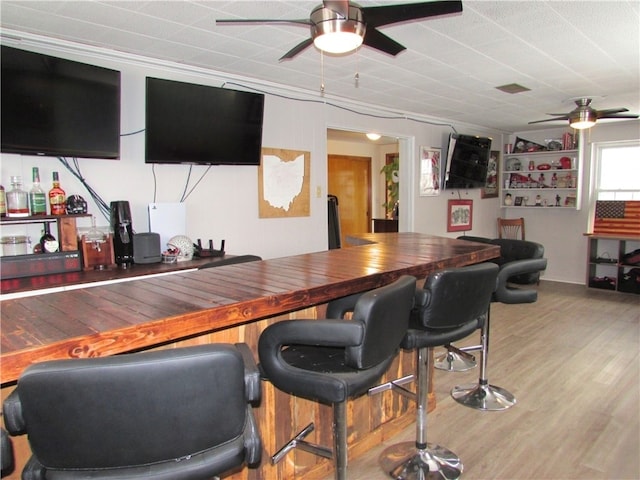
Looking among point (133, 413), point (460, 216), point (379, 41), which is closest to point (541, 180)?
point (460, 216)

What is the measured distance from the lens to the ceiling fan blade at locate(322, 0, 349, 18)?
1.84 m

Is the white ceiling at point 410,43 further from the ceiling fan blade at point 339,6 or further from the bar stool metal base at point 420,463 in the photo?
the bar stool metal base at point 420,463

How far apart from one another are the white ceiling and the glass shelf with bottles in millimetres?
2188

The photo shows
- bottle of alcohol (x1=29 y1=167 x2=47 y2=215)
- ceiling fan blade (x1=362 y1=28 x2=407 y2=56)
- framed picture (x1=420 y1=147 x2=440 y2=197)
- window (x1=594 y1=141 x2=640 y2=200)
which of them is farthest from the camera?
window (x1=594 y1=141 x2=640 y2=200)

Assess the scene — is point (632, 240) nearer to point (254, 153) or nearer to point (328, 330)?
point (254, 153)

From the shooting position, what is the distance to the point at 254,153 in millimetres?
3656

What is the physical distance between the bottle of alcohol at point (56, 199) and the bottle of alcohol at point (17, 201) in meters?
0.14

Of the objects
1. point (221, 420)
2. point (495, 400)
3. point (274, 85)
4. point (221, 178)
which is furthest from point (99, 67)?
point (495, 400)

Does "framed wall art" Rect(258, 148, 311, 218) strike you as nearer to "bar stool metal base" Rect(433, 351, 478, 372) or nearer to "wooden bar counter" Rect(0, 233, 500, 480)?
"wooden bar counter" Rect(0, 233, 500, 480)

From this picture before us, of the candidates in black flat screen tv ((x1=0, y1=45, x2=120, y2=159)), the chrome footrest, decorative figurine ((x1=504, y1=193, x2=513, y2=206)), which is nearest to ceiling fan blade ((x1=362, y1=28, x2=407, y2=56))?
black flat screen tv ((x1=0, y1=45, x2=120, y2=159))

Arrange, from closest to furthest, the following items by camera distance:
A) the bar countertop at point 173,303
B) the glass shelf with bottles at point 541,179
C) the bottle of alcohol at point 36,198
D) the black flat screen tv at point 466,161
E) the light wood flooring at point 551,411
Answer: the bar countertop at point 173,303
the light wood flooring at point 551,411
the bottle of alcohol at point 36,198
the black flat screen tv at point 466,161
the glass shelf with bottles at point 541,179

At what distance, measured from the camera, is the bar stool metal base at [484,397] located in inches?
113

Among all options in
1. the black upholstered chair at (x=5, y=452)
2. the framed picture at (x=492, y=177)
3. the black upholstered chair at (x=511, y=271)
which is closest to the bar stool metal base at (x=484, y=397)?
the black upholstered chair at (x=511, y=271)

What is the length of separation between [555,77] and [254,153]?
2.71 metres
